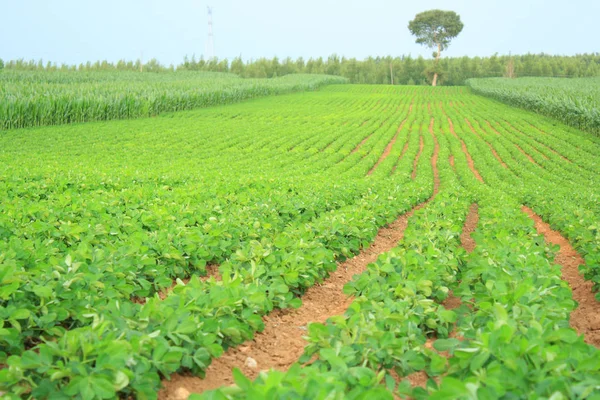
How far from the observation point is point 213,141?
1008 inches

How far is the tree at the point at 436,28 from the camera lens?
100500 millimetres

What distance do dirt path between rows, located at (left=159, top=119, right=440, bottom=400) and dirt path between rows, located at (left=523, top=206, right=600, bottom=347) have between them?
2205 mm

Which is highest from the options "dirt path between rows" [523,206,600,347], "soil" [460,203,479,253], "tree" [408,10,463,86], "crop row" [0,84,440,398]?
"tree" [408,10,463,86]

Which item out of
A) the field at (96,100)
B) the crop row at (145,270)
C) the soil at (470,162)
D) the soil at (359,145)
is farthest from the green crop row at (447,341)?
the field at (96,100)

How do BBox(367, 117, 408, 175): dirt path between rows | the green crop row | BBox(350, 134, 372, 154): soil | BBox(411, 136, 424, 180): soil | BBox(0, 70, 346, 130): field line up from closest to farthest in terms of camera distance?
the green crop row < BBox(411, 136, 424, 180): soil < BBox(367, 117, 408, 175): dirt path between rows < BBox(350, 134, 372, 154): soil < BBox(0, 70, 346, 130): field

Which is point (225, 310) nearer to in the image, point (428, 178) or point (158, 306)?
point (158, 306)

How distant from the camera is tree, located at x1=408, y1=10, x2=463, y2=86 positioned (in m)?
100

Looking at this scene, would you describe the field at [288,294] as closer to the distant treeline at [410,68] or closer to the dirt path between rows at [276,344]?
the dirt path between rows at [276,344]

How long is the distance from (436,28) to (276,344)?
107 metres

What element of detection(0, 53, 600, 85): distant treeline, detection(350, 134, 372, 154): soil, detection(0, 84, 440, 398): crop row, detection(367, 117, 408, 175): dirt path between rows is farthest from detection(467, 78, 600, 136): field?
detection(0, 53, 600, 85): distant treeline

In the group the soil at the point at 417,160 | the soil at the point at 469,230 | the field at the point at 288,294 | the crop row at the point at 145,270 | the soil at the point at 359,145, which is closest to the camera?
the field at the point at 288,294

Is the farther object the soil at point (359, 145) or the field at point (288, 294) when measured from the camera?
the soil at point (359, 145)

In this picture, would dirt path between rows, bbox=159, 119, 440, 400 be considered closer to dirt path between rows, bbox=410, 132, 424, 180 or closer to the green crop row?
the green crop row

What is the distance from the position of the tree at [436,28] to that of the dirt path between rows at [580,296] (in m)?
97.7
